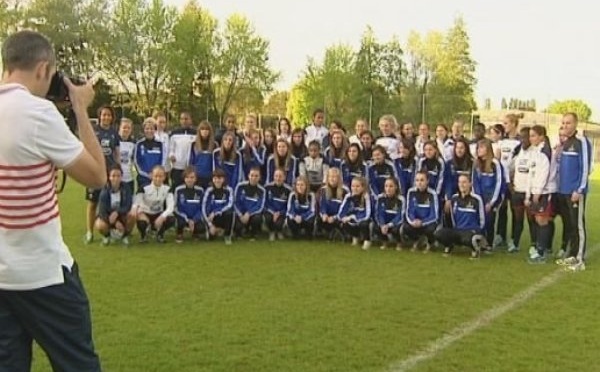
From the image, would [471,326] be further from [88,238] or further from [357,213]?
[88,238]

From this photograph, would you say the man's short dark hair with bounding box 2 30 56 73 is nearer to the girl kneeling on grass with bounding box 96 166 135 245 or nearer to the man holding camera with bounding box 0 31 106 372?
the man holding camera with bounding box 0 31 106 372

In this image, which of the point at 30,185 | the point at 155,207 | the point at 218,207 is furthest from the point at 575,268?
the point at 30,185

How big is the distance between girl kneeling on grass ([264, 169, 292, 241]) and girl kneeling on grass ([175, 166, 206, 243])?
3.31 feet

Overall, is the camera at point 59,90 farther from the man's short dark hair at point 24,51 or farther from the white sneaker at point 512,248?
the white sneaker at point 512,248

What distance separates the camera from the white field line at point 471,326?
5125 millimetres

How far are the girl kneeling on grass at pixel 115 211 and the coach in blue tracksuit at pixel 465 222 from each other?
432 cm

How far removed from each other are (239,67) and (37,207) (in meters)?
66.6

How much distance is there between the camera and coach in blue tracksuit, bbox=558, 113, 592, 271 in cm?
934

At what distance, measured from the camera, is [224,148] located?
11.2 meters

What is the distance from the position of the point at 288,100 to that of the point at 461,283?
67.8 m

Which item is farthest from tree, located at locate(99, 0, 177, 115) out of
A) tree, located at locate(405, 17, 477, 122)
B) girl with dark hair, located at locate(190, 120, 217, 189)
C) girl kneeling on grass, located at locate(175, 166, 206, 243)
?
girl kneeling on grass, located at locate(175, 166, 206, 243)

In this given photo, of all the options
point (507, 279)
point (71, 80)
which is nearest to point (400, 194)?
point (507, 279)

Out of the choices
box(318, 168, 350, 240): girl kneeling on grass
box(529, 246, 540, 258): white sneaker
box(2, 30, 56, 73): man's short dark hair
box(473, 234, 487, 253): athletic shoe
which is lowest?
box(529, 246, 540, 258): white sneaker

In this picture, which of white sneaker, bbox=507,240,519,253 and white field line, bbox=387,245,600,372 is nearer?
white field line, bbox=387,245,600,372
